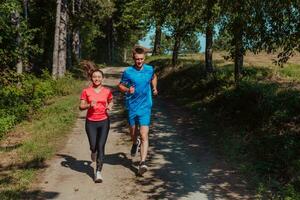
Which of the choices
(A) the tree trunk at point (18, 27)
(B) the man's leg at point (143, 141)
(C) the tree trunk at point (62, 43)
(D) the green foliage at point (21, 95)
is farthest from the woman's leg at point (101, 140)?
(C) the tree trunk at point (62, 43)

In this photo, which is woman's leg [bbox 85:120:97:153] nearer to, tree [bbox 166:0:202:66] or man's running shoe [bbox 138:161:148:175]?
man's running shoe [bbox 138:161:148:175]

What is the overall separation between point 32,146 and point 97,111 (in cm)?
354

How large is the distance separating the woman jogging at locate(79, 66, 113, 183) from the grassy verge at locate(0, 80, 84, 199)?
1371mm

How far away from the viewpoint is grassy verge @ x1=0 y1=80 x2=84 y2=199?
8852 millimetres

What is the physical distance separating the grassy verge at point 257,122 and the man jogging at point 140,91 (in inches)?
81.5

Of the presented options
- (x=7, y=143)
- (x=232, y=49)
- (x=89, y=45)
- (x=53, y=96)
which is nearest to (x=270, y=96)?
(x=232, y=49)

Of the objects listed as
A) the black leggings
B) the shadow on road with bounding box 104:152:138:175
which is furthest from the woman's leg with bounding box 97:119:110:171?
the shadow on road with bounding box 104:152:138:175

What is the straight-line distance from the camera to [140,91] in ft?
30.2

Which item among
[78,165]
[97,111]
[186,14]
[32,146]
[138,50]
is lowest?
[78,165]

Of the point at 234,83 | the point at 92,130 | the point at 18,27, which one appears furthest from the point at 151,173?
the point at 18,27

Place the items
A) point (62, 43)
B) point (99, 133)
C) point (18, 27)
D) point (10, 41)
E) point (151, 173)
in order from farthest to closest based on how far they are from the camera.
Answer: point (62, 43), point (18, 27), point (10, 41), point (151, 173), point (99, 133)

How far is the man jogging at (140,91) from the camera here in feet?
30.0

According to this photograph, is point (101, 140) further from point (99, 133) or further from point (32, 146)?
point (32, 146)

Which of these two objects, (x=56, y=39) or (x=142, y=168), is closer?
(x=142, y=168)
